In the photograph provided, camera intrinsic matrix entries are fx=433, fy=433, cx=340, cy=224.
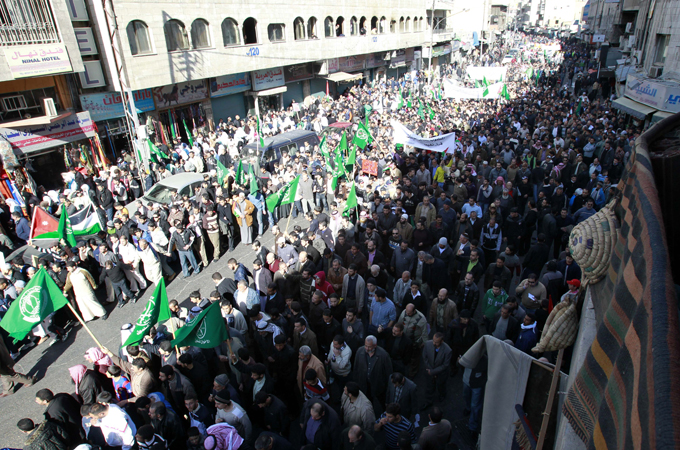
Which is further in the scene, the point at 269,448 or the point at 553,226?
the point at 553,226

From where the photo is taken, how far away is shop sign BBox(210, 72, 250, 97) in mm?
23566

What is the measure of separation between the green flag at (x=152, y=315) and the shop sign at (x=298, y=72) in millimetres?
24819

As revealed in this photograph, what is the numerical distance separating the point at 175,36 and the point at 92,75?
470 cm

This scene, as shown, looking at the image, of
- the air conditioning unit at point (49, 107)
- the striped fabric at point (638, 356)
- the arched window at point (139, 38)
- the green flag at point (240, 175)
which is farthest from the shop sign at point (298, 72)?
the striped fabric at point (638, 356)

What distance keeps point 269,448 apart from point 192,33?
2137 cm

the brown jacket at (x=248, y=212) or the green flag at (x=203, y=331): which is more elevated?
the green flag at (x=203, y=331)

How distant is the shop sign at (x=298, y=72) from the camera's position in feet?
94.7

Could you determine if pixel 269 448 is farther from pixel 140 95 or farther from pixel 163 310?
pixel 140 95

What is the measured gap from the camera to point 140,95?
63.3 feet

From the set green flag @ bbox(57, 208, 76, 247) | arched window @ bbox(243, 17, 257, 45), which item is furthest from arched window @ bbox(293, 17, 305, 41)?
green flag @ bbox(57, 208, 76, 247)

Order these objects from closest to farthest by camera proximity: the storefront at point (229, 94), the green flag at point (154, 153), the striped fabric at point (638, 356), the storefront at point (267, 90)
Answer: the striped fabric at point (638, 356) < the green flag at point (154, 153) < the storefront at point (229, 94) < the storefront at point (267, 90)

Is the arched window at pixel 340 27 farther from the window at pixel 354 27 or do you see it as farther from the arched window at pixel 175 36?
the arched window at pixel 175 36

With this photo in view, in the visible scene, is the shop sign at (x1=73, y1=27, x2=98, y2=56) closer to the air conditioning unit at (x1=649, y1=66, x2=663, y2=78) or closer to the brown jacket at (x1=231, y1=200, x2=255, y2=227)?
the brown jacket at (x1=231, y1=200, x2=255, y2=227)

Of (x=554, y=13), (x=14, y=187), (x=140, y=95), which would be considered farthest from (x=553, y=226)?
(x=554, y=13)
